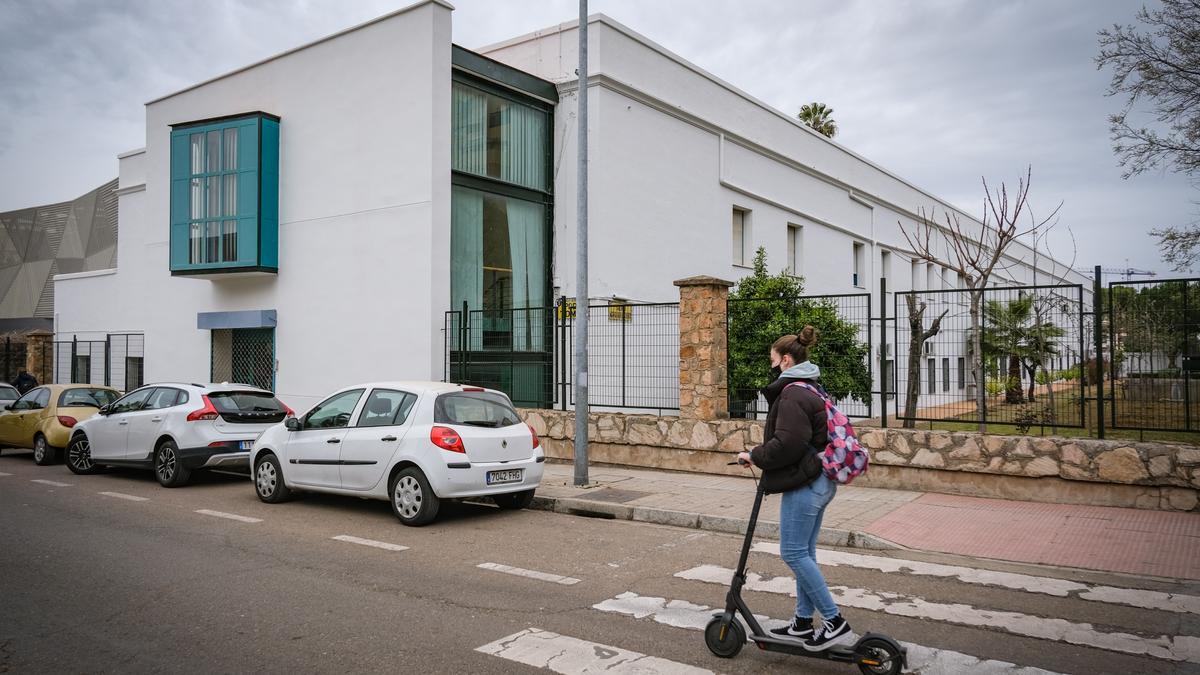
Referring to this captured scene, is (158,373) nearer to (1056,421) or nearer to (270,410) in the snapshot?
(270,410)

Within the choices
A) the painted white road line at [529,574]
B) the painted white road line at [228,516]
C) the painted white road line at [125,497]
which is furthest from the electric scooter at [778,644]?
the painted white road line at [125,497]

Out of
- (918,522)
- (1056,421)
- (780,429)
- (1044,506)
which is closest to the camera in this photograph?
(780,429)

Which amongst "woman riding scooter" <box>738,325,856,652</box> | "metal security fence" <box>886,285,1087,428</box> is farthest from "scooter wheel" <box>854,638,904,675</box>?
"metal security fence" <box>886,285,1087,428</box>

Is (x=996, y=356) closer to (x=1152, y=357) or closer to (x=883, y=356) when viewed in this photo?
(x=883, y=356)

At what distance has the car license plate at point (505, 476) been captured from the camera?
368 inches

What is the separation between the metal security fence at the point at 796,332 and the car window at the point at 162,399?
865cm

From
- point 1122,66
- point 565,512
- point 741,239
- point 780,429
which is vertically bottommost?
point 565,512

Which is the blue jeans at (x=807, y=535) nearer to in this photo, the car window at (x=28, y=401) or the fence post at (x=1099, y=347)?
the fence post at (x=1099, y=347)

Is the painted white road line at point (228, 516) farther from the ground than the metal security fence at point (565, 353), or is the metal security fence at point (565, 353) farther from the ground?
the metal security fence at point (565, 353)

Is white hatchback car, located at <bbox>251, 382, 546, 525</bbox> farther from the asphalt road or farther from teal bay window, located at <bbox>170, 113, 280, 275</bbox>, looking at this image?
teal bay window, located at <bbox>170, 113, 280, 275</bbox>

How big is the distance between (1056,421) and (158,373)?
20.3m

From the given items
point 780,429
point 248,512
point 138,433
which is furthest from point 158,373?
point 780,429

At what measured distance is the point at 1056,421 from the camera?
1062 centimetres

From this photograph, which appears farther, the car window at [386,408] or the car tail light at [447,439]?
the car window at [386,408]
